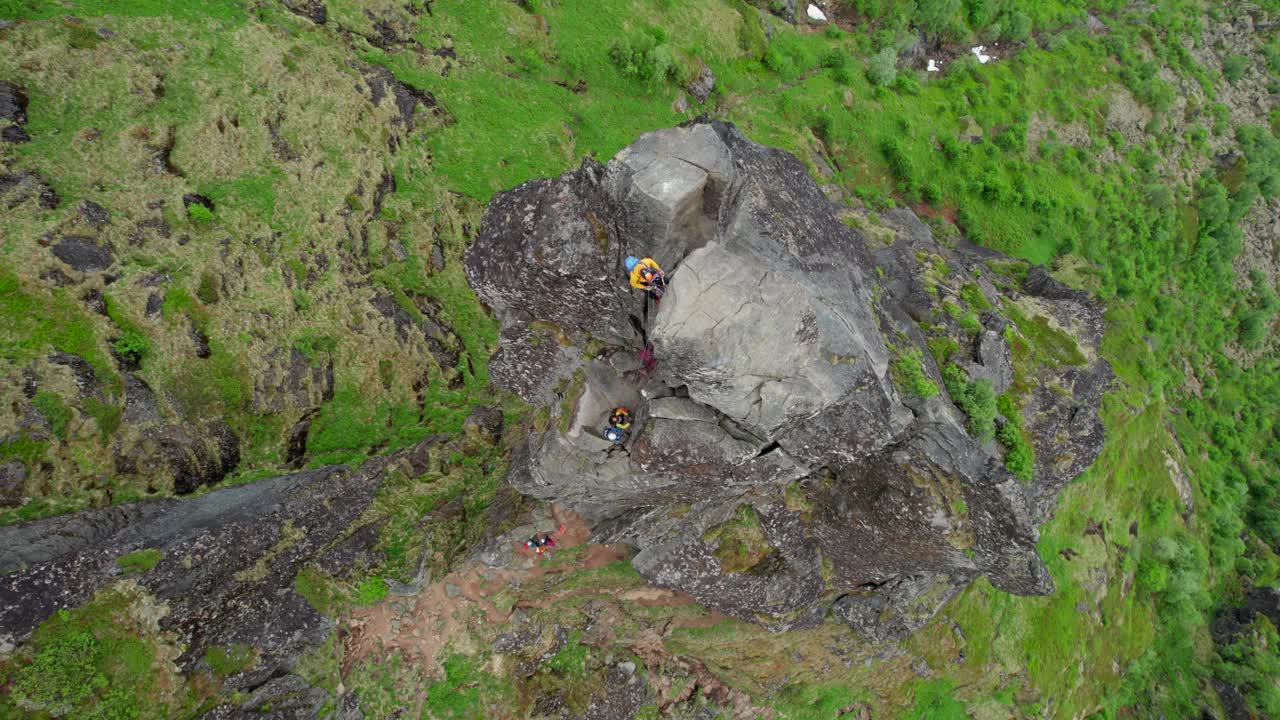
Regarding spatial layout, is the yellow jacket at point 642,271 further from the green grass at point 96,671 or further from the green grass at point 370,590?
the green grass at point 96,671

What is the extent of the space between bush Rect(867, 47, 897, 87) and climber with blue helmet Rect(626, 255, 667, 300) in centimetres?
2964

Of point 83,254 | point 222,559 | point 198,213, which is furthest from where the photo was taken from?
point 198,213

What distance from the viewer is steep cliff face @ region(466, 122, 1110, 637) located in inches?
423

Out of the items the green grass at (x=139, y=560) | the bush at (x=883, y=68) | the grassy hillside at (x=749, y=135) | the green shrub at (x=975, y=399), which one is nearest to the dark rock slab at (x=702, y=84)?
the grassy hillside at (x=749, y=135)

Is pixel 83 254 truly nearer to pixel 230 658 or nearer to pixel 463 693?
pixel 230 658

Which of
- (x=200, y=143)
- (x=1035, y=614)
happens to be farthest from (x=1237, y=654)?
(x=200, y=143)

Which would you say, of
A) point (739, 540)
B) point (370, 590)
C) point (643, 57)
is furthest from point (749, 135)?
point (370, 590)

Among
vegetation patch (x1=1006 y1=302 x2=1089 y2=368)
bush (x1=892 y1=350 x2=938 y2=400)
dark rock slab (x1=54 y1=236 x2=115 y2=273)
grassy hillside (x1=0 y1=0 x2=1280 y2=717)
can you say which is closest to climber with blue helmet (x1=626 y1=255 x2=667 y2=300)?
bush (x1=892 y1=350 x2=938 y2=400)

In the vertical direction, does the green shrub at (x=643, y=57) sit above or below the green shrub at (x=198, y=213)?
above

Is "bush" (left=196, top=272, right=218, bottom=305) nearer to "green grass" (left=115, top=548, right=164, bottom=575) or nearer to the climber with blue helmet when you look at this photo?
"green grass" (left=115, top=548, right=164, bottom=575)

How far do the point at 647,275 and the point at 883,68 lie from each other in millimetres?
30337

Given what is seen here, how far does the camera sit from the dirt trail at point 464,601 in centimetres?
1639

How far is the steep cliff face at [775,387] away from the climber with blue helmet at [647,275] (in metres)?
0.47

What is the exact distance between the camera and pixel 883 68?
30812 millimetres
